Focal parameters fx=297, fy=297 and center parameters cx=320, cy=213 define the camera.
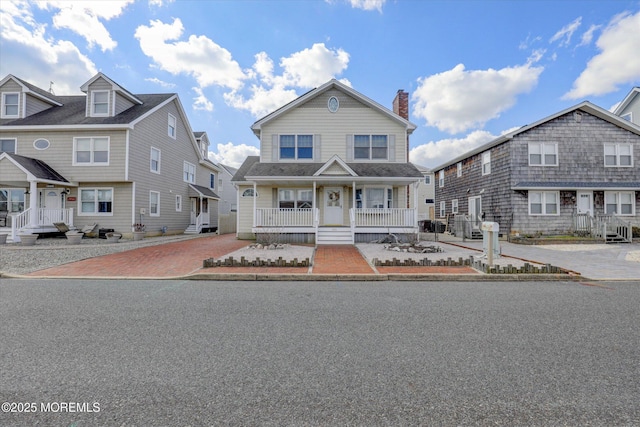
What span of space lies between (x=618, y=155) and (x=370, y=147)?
47.6 ft

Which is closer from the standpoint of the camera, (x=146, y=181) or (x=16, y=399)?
(x=16, y=399)

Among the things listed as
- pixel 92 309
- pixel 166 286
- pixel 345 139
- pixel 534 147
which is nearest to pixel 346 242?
pixel 345 139

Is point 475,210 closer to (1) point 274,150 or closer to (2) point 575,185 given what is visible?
(2) point 575,185

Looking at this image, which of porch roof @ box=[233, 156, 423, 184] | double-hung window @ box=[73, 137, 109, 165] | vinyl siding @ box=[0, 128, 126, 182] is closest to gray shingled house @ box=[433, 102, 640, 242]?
porch roof @ box=[233, 156, 423, 184]

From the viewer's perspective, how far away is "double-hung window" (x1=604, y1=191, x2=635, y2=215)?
16844mm

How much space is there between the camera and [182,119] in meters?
21.8

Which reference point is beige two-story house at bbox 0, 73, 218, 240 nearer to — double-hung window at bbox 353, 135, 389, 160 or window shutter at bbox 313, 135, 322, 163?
window shutter at bbox 313, 135, 322, 163

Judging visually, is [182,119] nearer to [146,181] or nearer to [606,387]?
[146,181]

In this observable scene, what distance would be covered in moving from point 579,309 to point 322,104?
14138 millimetres

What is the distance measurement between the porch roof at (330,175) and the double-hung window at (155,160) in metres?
7.68

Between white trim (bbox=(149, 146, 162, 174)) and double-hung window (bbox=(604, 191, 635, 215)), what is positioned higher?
white trim (bbox=(149, 146, 162, 174))

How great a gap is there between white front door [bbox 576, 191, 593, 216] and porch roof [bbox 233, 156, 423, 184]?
33.3 feet

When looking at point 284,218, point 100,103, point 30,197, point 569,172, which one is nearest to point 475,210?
point 569,172

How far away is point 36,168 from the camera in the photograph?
1508cm
